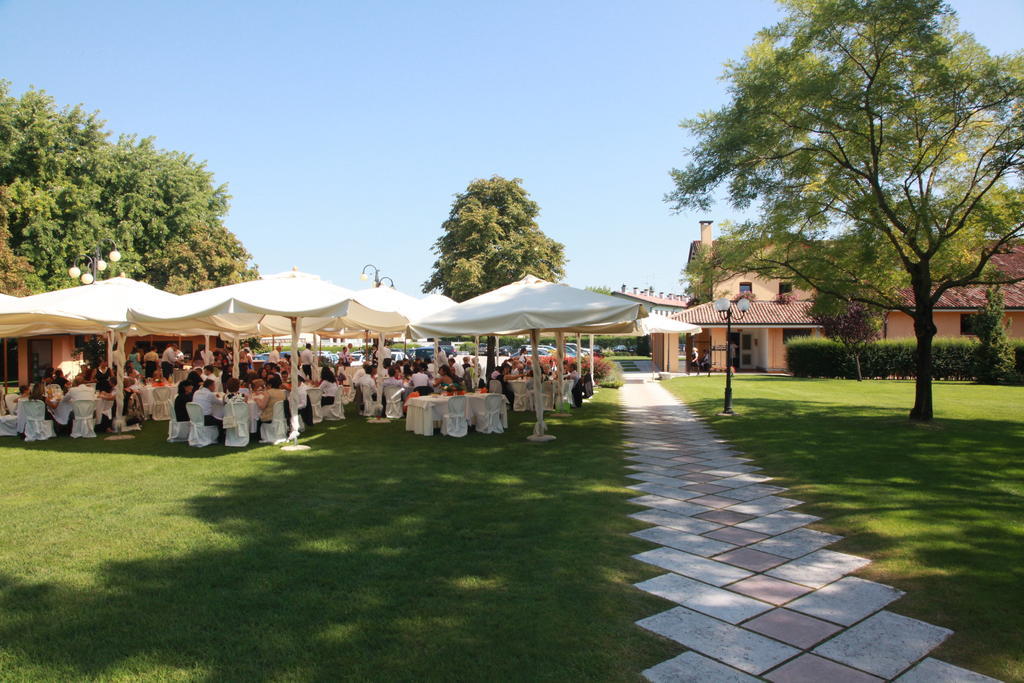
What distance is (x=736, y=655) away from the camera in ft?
11.0

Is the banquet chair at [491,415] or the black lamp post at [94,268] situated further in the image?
the black lamp post at [94,268]

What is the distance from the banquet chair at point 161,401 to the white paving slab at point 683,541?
1232 cm

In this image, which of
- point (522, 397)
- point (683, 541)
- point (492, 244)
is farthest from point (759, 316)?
point (683, 541)

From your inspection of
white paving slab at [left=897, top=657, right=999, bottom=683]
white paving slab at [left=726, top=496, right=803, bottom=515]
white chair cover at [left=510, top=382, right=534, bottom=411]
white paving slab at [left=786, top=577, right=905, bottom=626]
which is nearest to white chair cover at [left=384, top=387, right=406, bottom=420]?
white chair cover at [left=510, top=382, right=534, bottom=411]

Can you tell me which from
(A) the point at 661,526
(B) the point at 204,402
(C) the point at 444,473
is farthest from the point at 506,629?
(B) the point at 204,402

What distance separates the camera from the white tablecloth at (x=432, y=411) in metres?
11.1

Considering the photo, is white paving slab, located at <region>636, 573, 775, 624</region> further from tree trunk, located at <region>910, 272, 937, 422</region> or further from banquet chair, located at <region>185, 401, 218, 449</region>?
tree trunk, located at <region>910, 272, 937, 422</region>

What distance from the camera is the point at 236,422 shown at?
33.3 ft

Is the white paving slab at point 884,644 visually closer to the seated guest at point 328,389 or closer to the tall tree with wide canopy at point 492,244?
the seated guest at point 328,389

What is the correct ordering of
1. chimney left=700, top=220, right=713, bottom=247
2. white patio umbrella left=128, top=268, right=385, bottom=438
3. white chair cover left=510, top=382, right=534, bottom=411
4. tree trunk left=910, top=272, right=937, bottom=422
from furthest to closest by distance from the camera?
chimney left=700, top=220, right=713, bottom=247 → white chair cover left=510, top=382, right=534, bottom=411 → tree trunk left=910, top=272, right=937, bottom=422 → white patio umbrella left=128, top=268, right=385, bottom=438

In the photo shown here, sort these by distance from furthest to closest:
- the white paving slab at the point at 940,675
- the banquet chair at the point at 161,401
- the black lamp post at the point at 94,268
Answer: the black lamp post at the point at 94,268
the banquet chair at the point at 161,401
the white paving slab at the point at 940,675

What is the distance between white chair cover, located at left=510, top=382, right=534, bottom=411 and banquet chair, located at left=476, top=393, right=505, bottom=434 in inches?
143

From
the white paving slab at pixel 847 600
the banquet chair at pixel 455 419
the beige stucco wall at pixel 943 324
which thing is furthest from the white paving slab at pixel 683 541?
the beige stucco wall at pixel 943 324

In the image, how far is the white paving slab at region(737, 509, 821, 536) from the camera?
5.68 m
